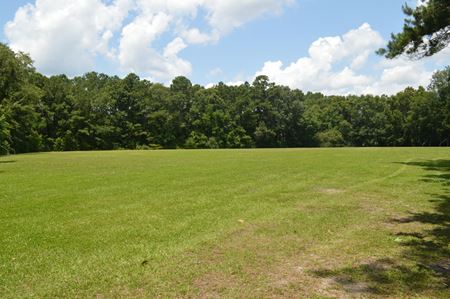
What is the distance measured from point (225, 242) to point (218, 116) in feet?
271

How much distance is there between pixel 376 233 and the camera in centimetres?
842

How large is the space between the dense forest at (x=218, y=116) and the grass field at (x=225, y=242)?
65249 millimetres

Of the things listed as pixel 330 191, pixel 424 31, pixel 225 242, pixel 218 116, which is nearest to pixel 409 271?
pixel 225 242

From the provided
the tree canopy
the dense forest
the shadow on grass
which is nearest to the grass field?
the shadow on grass

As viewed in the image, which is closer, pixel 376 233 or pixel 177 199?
pixel 376 233

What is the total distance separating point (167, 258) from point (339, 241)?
3317mm

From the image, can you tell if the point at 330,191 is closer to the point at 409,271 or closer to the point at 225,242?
the point at 225,242

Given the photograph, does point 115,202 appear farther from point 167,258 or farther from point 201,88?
point 201,88

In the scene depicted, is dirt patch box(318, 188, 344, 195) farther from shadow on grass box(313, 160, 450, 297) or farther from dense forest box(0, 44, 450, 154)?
dense forest box(0, 44, 450, 154)

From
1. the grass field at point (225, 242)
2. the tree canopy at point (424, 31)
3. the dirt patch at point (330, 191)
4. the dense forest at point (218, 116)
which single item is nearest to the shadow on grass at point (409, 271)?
the grass field at point (225, 242)

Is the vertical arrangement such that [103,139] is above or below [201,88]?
below

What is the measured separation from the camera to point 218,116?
295 ft

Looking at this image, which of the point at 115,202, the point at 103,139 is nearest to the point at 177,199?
the point at 115,202

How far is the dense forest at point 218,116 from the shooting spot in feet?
250
